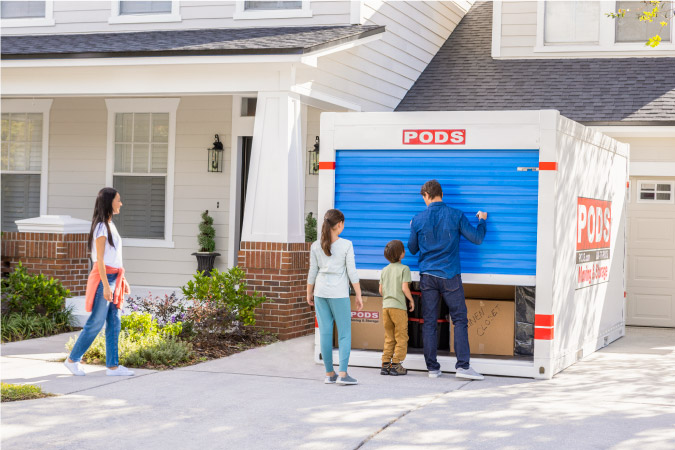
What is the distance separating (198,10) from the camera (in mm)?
13883

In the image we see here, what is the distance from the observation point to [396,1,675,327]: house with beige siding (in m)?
13.7

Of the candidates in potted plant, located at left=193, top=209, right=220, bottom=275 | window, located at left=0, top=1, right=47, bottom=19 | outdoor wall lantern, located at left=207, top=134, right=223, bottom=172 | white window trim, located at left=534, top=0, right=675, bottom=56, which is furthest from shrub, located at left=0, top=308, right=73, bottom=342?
white window trim, located at left=534, top=0, right=675, bottom=56

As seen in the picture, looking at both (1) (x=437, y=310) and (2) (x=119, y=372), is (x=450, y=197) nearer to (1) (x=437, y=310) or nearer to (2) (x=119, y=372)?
(1) (x=437, y=310)

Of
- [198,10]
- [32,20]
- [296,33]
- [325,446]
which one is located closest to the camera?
[325,446]

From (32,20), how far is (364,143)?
7700 mm

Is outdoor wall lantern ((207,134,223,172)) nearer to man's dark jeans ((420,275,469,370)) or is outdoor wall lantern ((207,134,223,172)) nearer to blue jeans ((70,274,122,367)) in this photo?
blue jeans ((70,274,122,367))

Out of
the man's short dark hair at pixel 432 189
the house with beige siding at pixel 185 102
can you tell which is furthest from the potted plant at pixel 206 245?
the man's short dark hair at pixel 432 189

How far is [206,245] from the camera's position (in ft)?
47.0

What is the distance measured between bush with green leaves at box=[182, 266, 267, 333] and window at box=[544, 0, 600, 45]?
7569 millimetres

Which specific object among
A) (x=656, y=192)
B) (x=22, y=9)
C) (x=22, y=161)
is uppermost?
(x=22, y=9)

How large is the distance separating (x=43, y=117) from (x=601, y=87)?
9.08m

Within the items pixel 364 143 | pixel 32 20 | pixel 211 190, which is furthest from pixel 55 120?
pixel 364 143

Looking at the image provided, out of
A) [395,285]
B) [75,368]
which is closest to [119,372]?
[75,368]

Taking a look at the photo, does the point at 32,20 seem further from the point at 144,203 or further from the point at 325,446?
the point at 325,446
